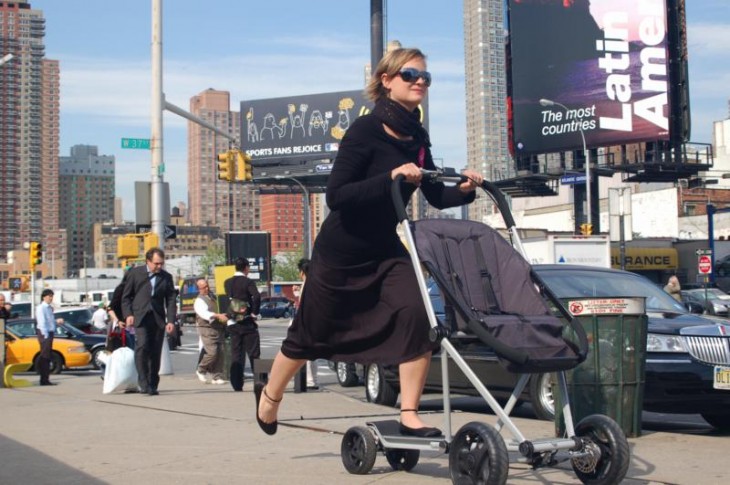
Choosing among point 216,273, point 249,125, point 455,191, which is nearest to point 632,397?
point 455,191

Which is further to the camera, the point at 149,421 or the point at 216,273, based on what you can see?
the point at 216,273

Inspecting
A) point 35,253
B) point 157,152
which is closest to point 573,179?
point 35,253

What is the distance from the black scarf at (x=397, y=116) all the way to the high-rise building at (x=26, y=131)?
145m

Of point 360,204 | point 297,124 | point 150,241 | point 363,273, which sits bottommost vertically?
point 363,273

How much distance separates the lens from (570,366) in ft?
16.5

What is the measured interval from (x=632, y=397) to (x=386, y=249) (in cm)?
313

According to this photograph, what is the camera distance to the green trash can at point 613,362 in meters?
7.77

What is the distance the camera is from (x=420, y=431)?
217 inches

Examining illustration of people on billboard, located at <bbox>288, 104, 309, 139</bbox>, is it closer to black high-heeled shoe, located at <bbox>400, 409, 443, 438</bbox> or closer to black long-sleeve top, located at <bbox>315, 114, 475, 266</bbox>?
black long-sleeve top, located at <bbox>315, 114, 475, 266</bbox>

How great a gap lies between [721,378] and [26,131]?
173m

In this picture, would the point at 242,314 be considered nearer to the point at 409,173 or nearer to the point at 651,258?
the point at 409,173

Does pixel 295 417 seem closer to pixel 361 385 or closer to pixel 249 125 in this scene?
pixel 361 385

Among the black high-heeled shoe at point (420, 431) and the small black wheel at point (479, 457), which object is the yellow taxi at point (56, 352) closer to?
the black high-heeled shoe at point (420, 431)

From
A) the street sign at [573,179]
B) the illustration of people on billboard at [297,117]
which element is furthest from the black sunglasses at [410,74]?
the illustration of people on billboard at [297,117]
